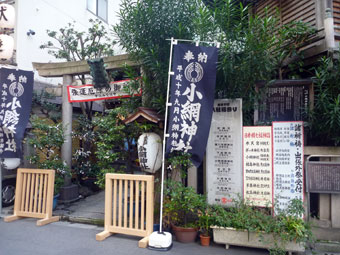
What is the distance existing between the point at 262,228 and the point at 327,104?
3066mm

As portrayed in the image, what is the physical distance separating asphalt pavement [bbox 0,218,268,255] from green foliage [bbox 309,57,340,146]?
304 centimetres

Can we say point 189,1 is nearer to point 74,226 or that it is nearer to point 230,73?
point 230,73

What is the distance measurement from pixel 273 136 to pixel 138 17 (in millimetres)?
4513

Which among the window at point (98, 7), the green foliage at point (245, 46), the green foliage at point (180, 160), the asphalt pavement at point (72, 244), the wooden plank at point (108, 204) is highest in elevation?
the window at point (98, 7)

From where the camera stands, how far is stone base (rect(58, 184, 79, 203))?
9.16m

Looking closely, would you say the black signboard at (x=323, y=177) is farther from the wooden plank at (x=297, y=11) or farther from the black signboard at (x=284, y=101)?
the wooden plank at (x=297, y=11)

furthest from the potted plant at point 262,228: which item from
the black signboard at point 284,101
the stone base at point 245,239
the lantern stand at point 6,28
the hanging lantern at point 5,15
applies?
the hanging lantern at point 5,15

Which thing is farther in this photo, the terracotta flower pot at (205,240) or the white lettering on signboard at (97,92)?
the white lettering on signboard at (97,92)

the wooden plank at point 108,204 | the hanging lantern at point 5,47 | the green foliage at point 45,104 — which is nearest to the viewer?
the wooden plank at point 108,204

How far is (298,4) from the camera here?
7.83 metres

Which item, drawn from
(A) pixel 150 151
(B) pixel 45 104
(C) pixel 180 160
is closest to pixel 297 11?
(C) pixel 180 160

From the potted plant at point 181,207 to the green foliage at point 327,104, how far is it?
324 cm

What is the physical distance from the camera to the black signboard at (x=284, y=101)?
629cm

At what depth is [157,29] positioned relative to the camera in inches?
266
